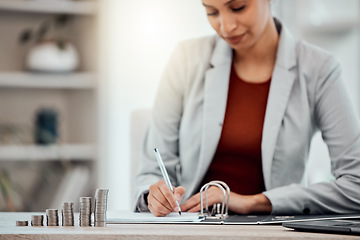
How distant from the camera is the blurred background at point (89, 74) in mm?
3318

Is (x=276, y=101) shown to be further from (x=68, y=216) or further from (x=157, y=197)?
(x=68, y=216)

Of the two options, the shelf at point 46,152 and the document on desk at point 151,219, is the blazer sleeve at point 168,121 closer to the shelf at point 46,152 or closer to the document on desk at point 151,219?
the document on desk at point 151,219

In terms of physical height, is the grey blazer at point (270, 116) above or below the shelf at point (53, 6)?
below

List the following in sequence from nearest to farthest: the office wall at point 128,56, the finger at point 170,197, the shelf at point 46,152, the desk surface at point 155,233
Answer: the desk surface at point 155,233, the finger at point 170,197, the shelf at point 46,152, the office wall at point 128,56

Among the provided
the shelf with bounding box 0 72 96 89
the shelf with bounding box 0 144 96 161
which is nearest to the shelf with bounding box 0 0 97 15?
the shelf with bounding box 0 72 96 89

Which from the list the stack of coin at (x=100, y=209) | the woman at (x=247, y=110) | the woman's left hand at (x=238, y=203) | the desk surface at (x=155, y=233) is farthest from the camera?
the woman at (x=247, y=110)

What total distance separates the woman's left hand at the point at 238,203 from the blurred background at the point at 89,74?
68.9 inches

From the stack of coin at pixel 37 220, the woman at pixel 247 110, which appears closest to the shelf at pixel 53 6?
the woman at pixel 247 110

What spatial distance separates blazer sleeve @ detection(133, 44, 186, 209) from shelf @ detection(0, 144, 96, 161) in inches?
57.3

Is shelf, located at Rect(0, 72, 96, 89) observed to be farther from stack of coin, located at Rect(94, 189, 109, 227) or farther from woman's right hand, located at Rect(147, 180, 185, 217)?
stack of coin, located at Rect(94, 189, 109, 227)

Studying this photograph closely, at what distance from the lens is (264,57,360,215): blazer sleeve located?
5.21ft

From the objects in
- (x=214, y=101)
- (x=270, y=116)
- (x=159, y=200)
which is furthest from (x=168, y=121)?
(x=159, y=200)

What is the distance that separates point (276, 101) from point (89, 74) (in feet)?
5.69

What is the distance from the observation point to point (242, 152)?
189 cm
